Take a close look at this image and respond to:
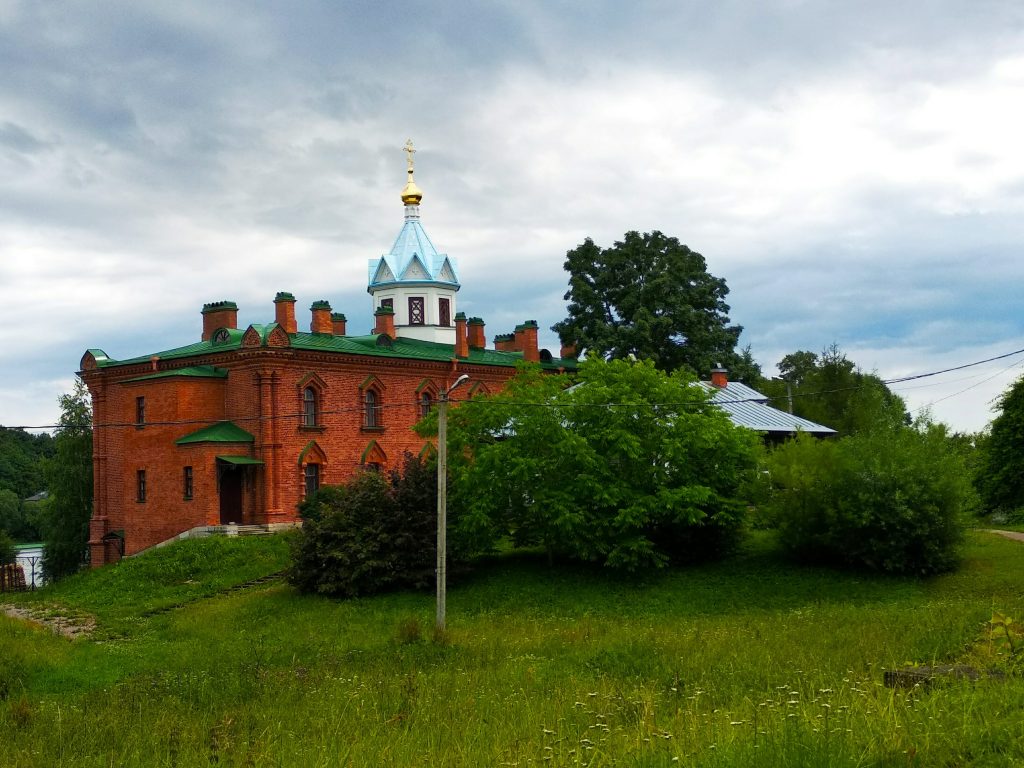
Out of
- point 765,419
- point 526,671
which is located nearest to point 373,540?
point 526,671

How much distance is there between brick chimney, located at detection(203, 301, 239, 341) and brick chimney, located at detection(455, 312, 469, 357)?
9.31 meters

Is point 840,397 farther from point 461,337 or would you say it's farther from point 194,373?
point 194,373

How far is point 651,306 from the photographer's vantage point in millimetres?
52875

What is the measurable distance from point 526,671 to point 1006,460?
30.2 meters

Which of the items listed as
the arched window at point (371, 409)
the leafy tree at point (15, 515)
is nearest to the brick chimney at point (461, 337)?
the arched window at point (371, 409)

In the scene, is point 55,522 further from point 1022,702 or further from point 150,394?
point 1022,702

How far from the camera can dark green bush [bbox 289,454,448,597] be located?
99.9ft

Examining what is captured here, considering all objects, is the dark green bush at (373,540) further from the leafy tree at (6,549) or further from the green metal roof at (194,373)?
the leafy tree at (6,549)

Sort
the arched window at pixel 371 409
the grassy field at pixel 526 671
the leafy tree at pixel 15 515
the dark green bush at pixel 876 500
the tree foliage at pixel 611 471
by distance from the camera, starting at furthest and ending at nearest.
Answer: the leafy tree at pixel 15 515 → the arched window at pixel 371 409 → the tree foliage at pixel 611 471 → the dark green bush at pixel 876 500 → the grassy field at pixel 526 671

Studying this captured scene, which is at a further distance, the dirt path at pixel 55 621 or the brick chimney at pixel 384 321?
the brick chimney at pixel 384 321

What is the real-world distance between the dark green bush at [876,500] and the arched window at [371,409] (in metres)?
18.3

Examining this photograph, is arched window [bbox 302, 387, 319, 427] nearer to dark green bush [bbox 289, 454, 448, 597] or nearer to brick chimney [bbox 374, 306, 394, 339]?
brick chimney [bbox 374, 306, 394, 339]

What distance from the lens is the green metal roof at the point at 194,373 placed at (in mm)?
40781

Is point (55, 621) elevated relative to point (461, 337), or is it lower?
lower
